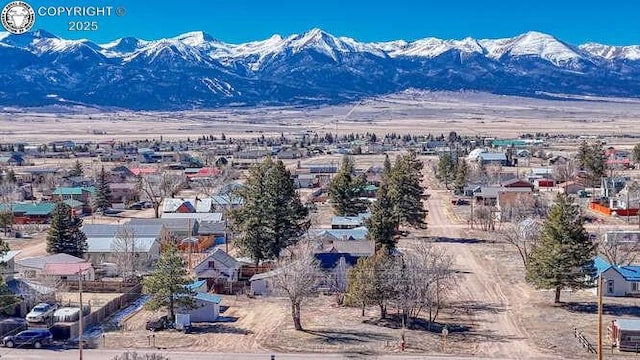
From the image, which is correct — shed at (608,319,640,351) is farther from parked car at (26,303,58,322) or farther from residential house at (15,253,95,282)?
residential house at (15,253,95,282)

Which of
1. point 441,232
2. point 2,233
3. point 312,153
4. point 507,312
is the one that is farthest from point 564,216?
point 312,153

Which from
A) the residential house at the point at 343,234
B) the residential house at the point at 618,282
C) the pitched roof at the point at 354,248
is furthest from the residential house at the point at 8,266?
the residential house at the point at 618,282

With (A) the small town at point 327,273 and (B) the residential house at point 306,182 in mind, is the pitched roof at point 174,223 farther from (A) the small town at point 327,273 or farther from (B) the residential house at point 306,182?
(B) the residential house at point 306,182

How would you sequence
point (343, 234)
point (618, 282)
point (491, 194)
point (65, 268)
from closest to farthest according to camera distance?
point (618, 282) → point (65, 268) → point (343, 234) → point (491, 194)

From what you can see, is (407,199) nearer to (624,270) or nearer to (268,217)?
(268,217)

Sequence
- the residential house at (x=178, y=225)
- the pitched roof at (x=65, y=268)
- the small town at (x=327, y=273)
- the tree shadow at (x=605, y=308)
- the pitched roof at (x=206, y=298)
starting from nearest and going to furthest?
the small town at (x=327, y=273) < the pitched roof at (x=206, y=298) < the tree shadow at (x=605, y=308) < the pitched roof at (x=65, y=268) < the residential house at (x=178, y=225)

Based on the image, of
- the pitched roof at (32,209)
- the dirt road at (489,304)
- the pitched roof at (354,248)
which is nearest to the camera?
the dirt road at (489,304)

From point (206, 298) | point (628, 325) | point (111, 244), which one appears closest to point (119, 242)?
point (111, 244)

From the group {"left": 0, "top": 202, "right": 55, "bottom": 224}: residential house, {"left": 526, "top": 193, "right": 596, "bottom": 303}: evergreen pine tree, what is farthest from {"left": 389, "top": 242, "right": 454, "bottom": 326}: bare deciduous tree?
{"left": 0, "top": 202, "right": 55, "bottom": 224}: residential house
